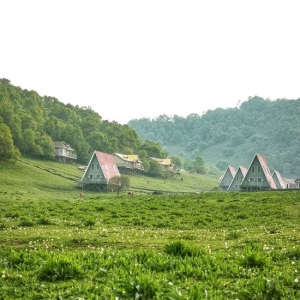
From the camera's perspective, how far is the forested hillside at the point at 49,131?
106 meters

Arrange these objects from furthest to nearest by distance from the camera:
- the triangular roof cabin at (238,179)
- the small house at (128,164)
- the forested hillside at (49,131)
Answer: the small house at (128,164)
the forested hillside at (49,131)
the triangular roof cabin at (238,179)

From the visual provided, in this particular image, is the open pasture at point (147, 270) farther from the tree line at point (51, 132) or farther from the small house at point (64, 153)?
the small house at point (64, 153)

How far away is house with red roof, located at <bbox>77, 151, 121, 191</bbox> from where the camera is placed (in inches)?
3450

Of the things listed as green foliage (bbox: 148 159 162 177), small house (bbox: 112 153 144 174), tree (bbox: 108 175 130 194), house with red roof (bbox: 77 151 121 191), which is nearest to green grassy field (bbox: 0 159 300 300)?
tree (bbox: 108 175 130 194)

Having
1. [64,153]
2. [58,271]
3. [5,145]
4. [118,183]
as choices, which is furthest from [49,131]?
[58,271]

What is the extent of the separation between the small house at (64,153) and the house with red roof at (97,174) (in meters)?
37.1

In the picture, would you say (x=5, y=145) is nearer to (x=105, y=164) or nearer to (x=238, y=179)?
(x=105, y=164)

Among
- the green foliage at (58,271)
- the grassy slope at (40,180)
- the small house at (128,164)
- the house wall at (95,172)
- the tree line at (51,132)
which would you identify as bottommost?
the grassy slope at (40,180)

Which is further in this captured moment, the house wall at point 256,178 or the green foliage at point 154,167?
the green foliage at point 154,167

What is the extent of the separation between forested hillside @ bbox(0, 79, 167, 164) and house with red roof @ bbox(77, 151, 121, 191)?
16087mm

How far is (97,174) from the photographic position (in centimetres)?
8888

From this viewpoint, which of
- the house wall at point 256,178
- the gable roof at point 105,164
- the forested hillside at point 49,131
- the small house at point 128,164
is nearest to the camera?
the house wall at point 256,178

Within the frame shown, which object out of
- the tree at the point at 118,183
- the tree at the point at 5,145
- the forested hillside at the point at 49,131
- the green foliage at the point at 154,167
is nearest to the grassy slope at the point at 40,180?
the tree at the point at 5,145

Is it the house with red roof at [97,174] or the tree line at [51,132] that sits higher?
the tree line at [51,132]
